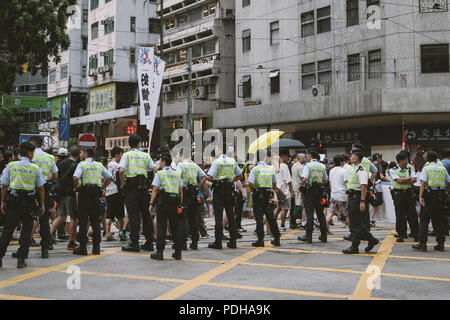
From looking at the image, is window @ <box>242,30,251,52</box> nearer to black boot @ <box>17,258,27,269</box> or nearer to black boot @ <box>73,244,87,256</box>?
black boot @ <box>73,244,87,256</box>

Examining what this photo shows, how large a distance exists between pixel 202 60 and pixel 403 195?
26.7 meters

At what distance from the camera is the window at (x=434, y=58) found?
2492cm

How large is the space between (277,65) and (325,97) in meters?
5.46

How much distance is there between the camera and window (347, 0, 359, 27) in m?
27.0

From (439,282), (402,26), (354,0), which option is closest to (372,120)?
(402,26)

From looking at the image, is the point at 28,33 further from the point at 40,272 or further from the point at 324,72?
the point at 324,72

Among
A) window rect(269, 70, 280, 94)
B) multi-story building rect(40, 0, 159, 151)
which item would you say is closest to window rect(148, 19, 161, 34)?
multi-story building rect(40, 0, 159, 151)

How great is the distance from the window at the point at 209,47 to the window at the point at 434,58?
14.5m

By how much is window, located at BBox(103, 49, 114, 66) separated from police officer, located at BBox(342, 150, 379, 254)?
36.4 m

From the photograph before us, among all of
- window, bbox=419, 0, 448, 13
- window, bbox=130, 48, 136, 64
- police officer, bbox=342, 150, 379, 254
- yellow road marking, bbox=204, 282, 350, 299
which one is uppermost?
window, bbox=130, 48, 136, 64

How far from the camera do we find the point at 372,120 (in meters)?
Answer: 26.0

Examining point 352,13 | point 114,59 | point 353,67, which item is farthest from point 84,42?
point 353,67

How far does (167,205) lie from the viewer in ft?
28.5
